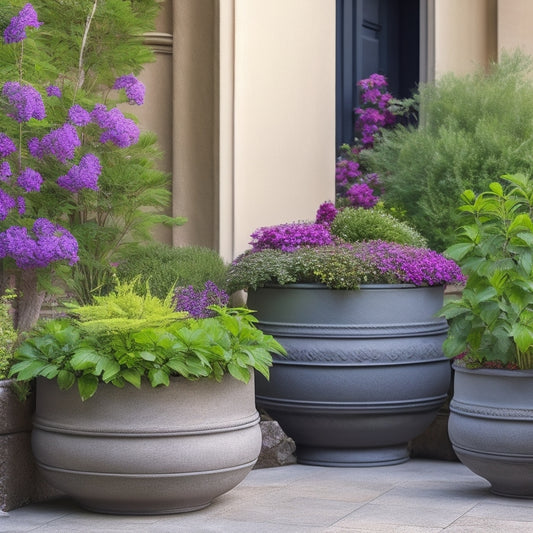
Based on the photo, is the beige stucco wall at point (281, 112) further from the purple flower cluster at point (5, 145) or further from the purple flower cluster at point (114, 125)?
the purple flower cluster at point (5, 145)

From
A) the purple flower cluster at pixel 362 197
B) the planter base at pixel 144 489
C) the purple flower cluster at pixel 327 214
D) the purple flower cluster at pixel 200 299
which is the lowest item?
the planter base at pixel 144 489

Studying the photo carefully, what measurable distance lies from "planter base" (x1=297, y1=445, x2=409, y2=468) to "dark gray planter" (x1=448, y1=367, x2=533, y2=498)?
1.11 metres

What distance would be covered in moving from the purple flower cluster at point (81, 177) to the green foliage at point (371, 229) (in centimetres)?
166

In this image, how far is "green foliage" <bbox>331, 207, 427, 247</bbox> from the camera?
6.56 metres

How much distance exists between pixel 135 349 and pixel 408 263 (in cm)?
197

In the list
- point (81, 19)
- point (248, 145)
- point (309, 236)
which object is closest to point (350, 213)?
point (309, 236)

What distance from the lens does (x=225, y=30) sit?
7.23 meters

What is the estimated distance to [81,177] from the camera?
5.68 metres

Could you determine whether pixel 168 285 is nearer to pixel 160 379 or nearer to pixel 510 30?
pixel 160 379

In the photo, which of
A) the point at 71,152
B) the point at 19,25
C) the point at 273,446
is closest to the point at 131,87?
the point at 71,152

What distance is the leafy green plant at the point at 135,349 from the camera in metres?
4.43

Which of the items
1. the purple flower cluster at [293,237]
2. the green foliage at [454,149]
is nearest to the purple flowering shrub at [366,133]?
the green foliage at [454,149]

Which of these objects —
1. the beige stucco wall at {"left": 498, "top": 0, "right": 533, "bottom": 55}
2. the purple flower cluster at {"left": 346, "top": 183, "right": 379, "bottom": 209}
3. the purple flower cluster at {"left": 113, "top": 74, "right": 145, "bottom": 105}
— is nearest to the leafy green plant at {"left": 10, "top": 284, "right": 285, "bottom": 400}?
the purple flower cluster at {"left": 113, "top": 74, "right": 145, "bottom": 105}

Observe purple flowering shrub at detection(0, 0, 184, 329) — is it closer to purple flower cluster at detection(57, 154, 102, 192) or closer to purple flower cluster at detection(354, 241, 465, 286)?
purple flower cluster at detection(57, 154, 102, 192)
